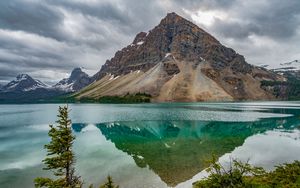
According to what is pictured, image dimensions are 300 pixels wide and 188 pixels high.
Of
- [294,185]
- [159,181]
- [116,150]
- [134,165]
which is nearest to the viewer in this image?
[294,185]

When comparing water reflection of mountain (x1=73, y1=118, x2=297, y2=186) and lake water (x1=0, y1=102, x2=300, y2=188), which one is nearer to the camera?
lake water (x1=0, y1=102, x2=300, y2=188)

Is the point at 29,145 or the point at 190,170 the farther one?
the point at 29,145

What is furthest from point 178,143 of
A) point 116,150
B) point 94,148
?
point 94,148

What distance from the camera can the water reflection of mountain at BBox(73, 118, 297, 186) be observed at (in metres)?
39.7

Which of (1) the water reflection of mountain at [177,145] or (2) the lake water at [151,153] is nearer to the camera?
(2) the lake water at [151,153]

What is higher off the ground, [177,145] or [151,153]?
[177,145]

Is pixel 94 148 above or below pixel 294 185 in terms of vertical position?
below

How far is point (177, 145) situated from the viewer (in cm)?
5753

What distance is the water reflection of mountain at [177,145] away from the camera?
3972cm

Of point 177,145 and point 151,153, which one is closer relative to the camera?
point 151,153

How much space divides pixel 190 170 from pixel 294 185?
20.3 metres

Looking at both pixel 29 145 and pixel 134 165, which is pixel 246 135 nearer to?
pixel 134 165

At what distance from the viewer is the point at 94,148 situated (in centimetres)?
5638

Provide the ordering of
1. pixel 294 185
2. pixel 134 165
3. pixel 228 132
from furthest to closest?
1. pixel 228 132
2. pixel 134 165
3. pixel 294 185
